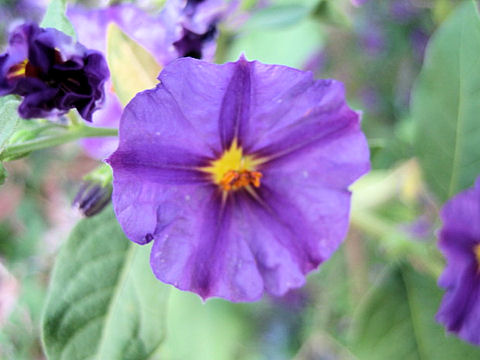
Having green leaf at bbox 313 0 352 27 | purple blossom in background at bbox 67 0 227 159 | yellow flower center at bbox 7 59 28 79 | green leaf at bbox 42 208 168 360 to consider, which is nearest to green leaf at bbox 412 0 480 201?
green leaf at bbox 313 0 352 27

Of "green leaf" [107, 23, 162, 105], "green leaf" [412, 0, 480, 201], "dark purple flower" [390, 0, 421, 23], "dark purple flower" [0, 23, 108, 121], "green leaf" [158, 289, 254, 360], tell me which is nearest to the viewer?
"dark purple flower" [0, 23, 108, 121]

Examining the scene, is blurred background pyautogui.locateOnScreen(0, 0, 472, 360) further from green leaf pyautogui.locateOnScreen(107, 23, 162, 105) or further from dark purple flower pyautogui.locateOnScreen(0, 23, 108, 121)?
dark purple flower pyautogui.locateOnScreen(0, 23, 108, 121)

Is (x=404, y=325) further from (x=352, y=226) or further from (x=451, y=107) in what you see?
(x=352, y=226)

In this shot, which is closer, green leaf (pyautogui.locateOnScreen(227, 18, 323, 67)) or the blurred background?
the blurred background

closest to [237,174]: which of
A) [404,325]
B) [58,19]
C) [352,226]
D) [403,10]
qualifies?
Answer: [58,19]

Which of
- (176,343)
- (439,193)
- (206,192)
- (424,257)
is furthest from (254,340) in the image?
(206,192)

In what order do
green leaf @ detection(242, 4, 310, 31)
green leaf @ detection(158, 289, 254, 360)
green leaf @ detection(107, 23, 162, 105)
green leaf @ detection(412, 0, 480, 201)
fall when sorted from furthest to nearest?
green leaf @ detection(158, 289, 254, 360), green leaf @ detection(242, 4, 310, 31), green leaf @ detection(412, 0, 480, 201), green leaf @ detection(107, 23, 162, 105)

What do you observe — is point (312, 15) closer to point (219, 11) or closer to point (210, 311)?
point (219, 11)
